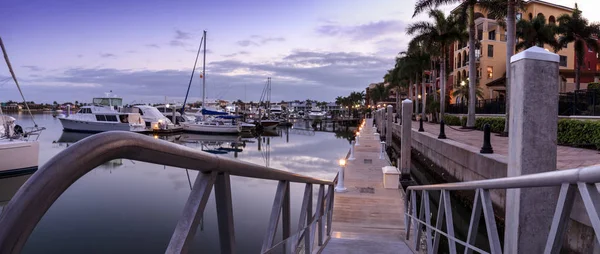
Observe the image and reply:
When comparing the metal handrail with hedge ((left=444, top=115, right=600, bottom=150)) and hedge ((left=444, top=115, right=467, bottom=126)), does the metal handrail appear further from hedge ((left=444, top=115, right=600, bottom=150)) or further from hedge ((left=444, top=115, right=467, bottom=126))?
hedge ((left=444, top=115, right=467, bottom=126))

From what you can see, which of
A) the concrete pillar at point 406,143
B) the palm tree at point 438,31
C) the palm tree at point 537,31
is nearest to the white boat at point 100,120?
the palm tree at point 438,31

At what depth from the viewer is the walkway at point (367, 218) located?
21.1 feet

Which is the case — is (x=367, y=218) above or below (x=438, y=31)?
below

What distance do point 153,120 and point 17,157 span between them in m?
34.1

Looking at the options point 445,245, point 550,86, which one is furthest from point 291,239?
point 445,245

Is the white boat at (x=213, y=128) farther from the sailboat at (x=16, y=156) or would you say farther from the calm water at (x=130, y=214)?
the sailboat at (x=16, y=156)

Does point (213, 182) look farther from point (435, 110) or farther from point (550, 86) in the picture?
point (435, 110)

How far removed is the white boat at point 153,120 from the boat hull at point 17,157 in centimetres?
2923

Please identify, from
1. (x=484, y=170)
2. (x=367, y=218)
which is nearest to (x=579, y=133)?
(x=484, y=170)

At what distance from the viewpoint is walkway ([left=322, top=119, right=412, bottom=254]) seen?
642 centimetres

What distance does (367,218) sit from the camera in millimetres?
9117

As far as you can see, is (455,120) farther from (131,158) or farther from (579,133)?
(131,158)

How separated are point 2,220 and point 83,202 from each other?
15323 millimetres

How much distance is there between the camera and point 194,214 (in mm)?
1532
